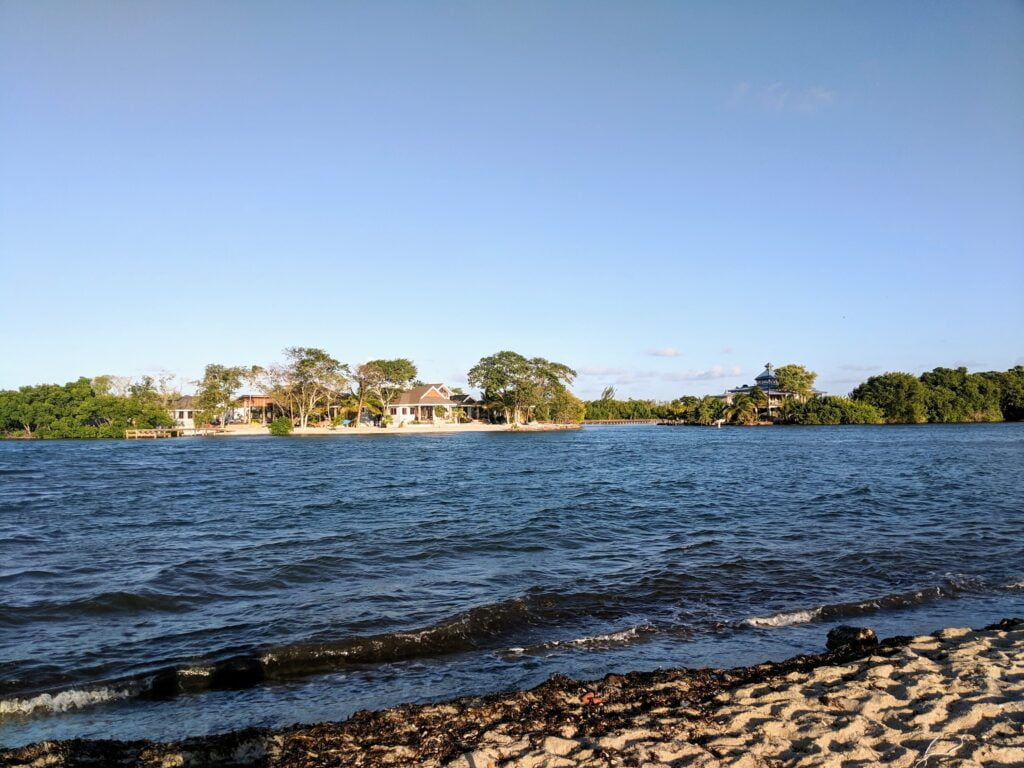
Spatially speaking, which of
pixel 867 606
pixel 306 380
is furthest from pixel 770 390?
pixel 867 606

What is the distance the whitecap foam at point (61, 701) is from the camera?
19.6ft

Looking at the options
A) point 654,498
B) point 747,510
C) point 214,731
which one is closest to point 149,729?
point 214,731

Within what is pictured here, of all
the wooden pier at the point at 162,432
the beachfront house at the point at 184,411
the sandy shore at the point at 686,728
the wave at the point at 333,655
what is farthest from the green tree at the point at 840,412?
the sandy shore at the point at 686,728

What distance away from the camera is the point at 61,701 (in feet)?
20.0

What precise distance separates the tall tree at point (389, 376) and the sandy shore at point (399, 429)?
4374 millimetres

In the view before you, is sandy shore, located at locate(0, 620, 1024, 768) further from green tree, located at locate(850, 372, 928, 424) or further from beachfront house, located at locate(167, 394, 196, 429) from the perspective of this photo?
green tree, located at locate(850, 372, 928, 424)

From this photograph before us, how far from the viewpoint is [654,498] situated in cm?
2103

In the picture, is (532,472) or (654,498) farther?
(532,472)

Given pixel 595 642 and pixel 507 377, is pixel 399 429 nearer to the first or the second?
pixel 507 377

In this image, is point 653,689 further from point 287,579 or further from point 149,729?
point 287,579

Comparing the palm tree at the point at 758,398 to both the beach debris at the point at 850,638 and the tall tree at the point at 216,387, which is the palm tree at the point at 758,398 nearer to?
the tall tree at the point at 216,387

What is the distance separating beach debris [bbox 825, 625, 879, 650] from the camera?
21.8 feet

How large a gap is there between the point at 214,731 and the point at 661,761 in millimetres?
3695

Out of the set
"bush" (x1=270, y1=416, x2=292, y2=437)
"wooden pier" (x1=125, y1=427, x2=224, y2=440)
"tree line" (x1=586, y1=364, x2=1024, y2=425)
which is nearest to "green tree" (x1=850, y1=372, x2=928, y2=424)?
"tree line" (x1=586, y1=364, x2=1024, y2=425)
